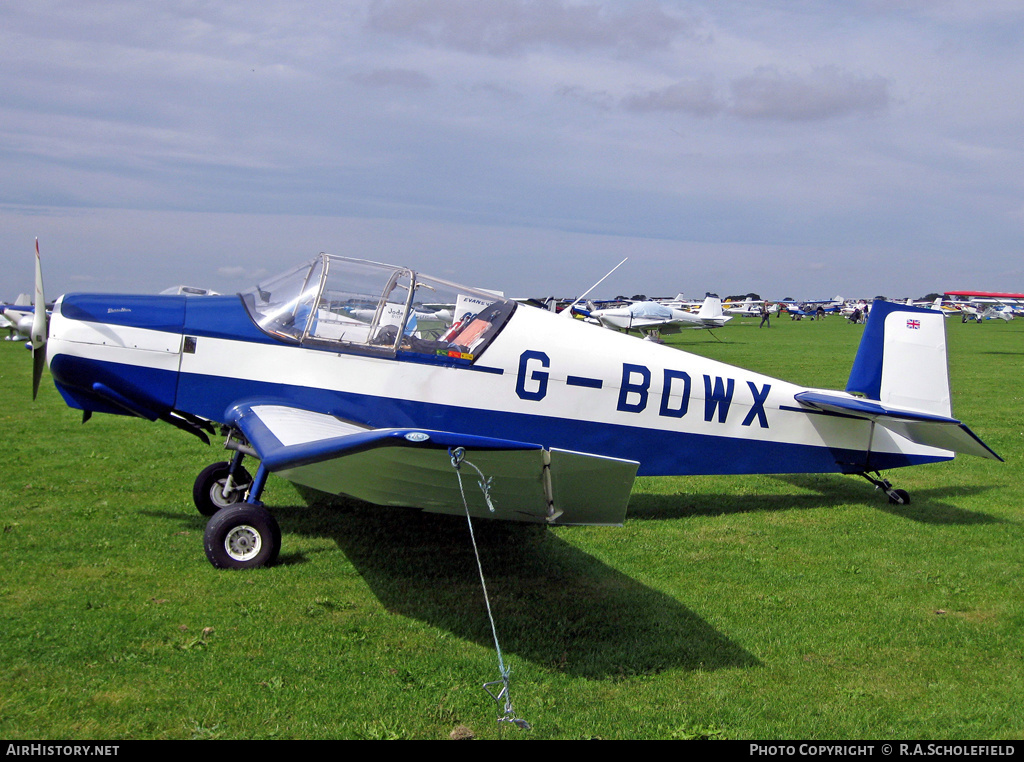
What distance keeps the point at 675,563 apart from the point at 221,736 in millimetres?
3431

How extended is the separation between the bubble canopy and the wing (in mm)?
1581

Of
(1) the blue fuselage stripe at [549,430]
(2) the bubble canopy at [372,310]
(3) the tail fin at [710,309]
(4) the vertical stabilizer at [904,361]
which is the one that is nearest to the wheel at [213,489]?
(1) the blue fuselage stripe at [549,430]

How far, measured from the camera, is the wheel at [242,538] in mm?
5086

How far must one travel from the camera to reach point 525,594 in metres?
4.96

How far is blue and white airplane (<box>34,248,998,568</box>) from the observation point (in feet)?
18.2

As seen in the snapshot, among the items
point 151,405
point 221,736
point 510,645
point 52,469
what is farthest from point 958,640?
point 52,469

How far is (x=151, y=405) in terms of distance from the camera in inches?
223

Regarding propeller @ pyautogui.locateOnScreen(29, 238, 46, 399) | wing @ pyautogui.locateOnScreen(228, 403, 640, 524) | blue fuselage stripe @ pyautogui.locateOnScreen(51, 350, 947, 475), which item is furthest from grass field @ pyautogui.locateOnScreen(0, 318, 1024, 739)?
propeller @ pyautogui.locateOnScreen(29, 238, 46, 399)

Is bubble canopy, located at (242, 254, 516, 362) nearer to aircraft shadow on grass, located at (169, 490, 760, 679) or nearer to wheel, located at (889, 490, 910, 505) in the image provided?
aircraft shadow on grass, located at (169, 490, 760, 679)

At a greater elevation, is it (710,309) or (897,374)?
(710,309)

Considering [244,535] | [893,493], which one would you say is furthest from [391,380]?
[893,493]

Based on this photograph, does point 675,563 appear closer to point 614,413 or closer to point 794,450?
point 614,413

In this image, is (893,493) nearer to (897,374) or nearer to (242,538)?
(897,374)

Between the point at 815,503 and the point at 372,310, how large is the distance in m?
4.55
